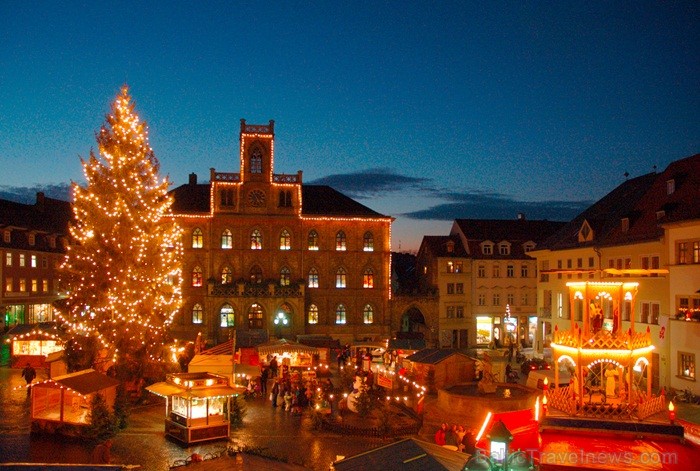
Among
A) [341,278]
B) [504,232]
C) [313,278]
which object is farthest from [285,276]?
[504,232]

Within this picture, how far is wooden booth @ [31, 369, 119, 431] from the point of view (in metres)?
22.1

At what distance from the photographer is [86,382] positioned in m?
23.1

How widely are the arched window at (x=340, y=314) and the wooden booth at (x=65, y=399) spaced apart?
29.3 m

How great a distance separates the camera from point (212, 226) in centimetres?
5069

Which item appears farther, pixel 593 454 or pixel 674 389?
pixel 674 389

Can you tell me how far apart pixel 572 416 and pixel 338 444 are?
9.42 meters

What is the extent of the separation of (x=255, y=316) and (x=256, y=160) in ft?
39.4

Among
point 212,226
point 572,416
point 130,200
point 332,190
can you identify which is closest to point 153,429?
point 130,200

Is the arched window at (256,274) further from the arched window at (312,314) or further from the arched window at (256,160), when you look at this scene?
the arched window at (256,160)

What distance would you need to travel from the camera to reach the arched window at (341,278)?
52.0 m

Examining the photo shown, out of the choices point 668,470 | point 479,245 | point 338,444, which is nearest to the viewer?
point 668,470

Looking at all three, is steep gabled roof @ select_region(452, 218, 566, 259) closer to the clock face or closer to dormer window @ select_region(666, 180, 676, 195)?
the clock face

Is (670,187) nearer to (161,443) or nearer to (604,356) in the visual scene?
(604,356)

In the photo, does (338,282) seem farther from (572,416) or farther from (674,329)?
(572,416)
